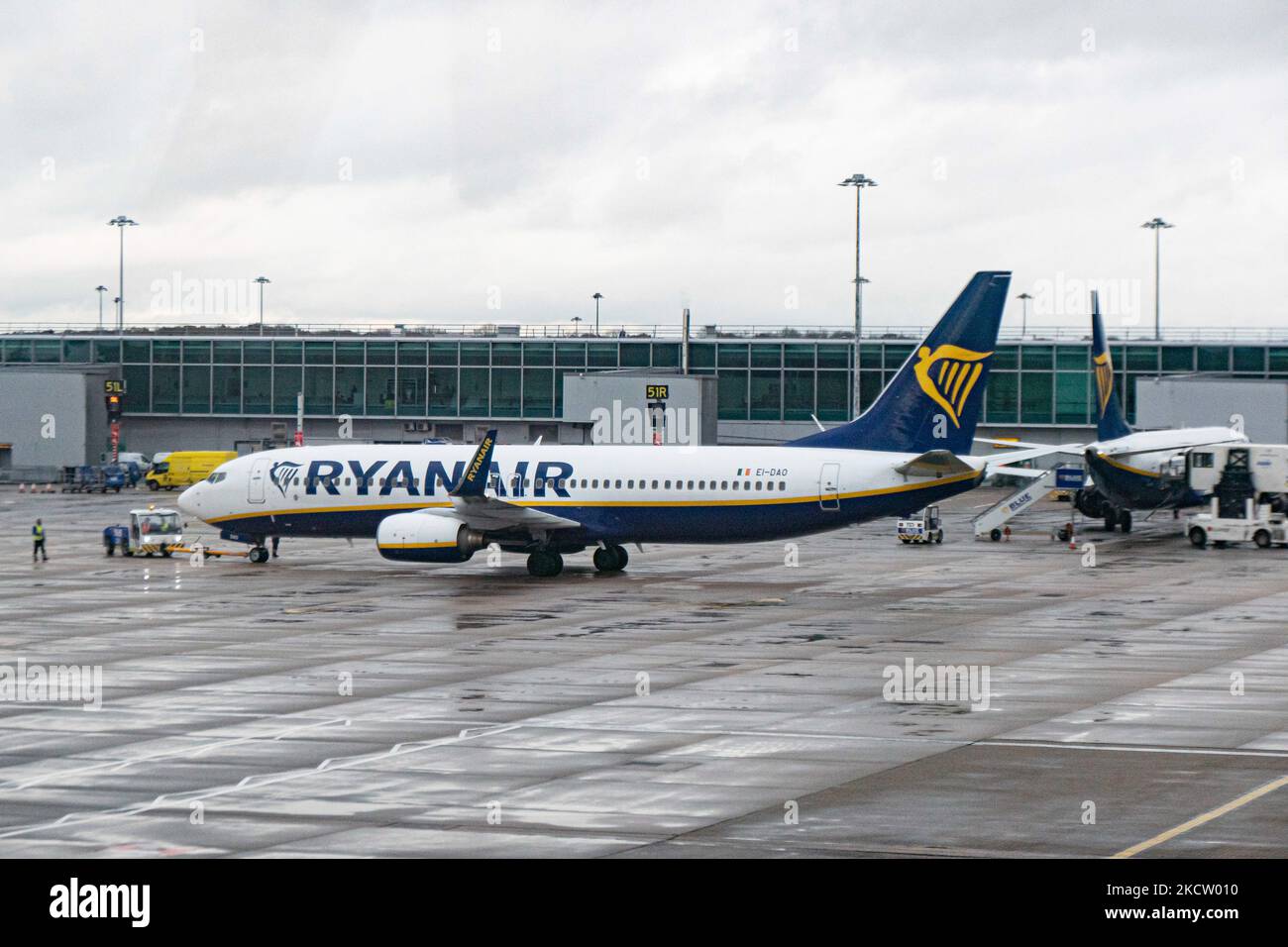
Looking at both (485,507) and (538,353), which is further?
(538,353)

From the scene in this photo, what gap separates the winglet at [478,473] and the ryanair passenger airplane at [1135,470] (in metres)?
31.7

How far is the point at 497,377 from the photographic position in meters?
117

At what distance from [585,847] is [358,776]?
5.48 m

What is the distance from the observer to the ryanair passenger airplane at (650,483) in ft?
166

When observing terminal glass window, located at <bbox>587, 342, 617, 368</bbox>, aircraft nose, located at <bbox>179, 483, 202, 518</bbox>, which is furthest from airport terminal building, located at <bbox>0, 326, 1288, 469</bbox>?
aircraft nose, located at <bbox>179, 483, 202, 518</bbox>

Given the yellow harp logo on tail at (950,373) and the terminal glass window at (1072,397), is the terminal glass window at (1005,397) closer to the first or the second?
the terminal glass window at (1072,397)

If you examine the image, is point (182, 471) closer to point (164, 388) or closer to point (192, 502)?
point (164, 388)

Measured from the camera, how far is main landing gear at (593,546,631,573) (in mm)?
55281

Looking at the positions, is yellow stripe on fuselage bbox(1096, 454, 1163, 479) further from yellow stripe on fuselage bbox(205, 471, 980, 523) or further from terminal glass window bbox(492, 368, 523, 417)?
terminal glass window bbox(492, 368, 523, 417)

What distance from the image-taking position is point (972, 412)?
168 feet

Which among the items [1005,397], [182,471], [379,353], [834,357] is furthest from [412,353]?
[1005,397]

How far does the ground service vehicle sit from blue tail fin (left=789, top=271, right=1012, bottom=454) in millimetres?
65700

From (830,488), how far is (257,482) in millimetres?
19457

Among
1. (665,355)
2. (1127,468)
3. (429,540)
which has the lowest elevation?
(429,540)
